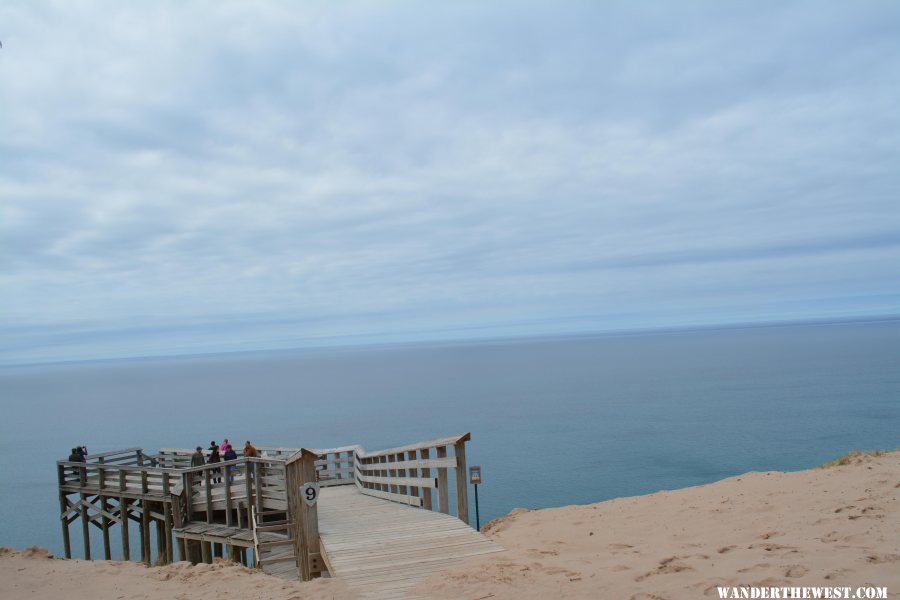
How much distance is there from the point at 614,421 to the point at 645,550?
4979cm

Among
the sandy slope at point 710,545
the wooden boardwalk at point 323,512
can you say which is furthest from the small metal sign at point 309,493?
the sandy slope at point 710,545

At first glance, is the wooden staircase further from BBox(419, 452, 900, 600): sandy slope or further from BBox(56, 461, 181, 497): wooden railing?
BBox(56, 461, 181, 497): wooden railing

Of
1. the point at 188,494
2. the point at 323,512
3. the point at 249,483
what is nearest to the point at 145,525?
the point at 188,494

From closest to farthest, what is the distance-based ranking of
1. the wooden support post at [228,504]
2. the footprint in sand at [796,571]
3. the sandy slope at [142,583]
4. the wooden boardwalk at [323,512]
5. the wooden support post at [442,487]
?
the footprint in sand at [796,571] < the sandy slope at [142,583] < the wooden boardwalk at [323,512] < the wooden support post at [442,487] < the wooden support post at [228,504]

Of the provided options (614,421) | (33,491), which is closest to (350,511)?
(33,491)

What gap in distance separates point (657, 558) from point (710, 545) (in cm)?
100

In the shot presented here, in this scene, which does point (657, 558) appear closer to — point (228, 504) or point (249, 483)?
point (249, 483)

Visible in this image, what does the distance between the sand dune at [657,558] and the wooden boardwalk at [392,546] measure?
331 millimetres

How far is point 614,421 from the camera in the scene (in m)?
55.4

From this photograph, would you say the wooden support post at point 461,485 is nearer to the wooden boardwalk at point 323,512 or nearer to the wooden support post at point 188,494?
the wooden boardwalk at point 323,512

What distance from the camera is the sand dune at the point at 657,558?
6008 millimetres

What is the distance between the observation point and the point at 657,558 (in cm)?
695

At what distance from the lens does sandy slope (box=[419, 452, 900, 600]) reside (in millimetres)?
5926

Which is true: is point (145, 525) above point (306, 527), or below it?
below
